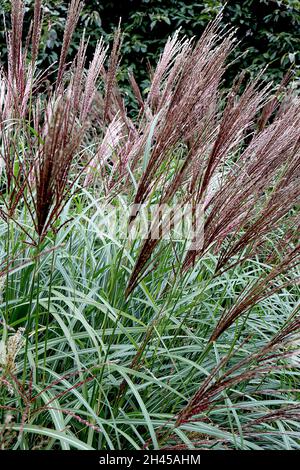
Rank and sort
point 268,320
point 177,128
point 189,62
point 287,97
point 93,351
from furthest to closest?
point 287,97
point 268,320
point 93,351
point 189,62
point 177,128

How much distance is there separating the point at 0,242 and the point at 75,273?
379 millimetres

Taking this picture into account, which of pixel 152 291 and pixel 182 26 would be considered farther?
pixel 182 26

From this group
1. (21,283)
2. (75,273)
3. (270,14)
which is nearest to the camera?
(21,283)

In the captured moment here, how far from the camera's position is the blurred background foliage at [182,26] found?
6254 millimetres

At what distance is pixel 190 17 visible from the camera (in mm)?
6523

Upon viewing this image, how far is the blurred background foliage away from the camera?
625 cm

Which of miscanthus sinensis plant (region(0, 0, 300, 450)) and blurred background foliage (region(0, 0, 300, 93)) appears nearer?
miscanthus sinensis plant (region(0, 0, 300, 450))

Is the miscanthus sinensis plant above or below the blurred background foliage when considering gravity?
below

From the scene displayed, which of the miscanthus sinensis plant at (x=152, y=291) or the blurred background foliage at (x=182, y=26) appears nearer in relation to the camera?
the miscanthus sinensis plant at (x=152, y=291)

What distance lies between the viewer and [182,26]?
6.57 metres

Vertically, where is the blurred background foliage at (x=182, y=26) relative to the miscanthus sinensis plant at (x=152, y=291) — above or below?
above

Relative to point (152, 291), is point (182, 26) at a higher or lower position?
higher
